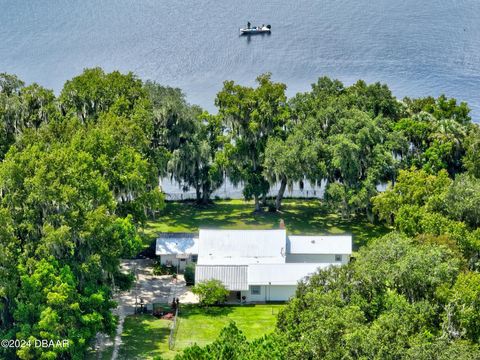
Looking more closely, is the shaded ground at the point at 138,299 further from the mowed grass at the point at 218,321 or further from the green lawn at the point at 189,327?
the mowed grass at the point at 218,321

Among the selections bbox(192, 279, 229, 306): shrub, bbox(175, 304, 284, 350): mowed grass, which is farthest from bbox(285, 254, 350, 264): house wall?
bbox(192, 279, 229, 306): shrub

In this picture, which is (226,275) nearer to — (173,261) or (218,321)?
(218,321)

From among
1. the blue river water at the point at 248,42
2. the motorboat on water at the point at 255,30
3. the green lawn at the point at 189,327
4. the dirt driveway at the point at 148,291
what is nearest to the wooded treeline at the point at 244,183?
the green lawn at the point at 189,327

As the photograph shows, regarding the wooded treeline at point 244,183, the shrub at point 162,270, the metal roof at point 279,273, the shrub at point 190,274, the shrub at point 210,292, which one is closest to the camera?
the wooded treeline at point 244,183

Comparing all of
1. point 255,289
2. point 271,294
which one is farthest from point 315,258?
point 255,289

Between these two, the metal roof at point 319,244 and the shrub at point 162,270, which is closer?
the shrub at point 162,270

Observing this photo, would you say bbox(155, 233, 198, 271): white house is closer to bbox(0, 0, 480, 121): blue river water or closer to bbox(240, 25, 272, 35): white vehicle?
bbox(0, 0, 480, 121): blue river water
